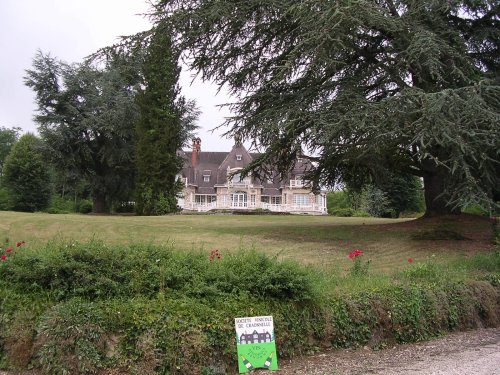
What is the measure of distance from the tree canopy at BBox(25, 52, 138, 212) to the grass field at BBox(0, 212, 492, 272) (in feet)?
63.5

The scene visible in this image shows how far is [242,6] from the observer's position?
14883 millimetres

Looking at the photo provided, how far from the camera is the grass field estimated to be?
41.7ft

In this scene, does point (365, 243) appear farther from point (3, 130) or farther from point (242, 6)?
point (3, 130)

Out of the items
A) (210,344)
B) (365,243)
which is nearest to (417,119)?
(365,243)

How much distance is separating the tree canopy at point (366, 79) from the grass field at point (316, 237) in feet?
4.71

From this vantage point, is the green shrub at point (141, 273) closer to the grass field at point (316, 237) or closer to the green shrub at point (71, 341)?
the green shrub at point (71, 341)

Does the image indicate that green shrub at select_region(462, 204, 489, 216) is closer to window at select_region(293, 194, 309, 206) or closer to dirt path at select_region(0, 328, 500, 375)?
dirt path at select_region(0, 328, 500, 375)

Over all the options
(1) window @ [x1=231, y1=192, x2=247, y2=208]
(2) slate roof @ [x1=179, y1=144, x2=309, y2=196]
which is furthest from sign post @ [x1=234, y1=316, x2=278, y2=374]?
(2) slate roof @ [x1=179, y1=144, x2=309, y2=196]

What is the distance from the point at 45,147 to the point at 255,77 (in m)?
25.4

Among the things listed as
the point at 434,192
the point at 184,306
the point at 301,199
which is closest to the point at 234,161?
the point at 301,199

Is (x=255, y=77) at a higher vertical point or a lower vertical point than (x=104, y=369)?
higher

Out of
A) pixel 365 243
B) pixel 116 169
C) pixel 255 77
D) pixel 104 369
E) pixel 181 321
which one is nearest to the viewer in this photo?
pixel 104 369

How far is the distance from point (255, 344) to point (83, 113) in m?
36.6

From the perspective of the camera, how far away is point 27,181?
163ft
